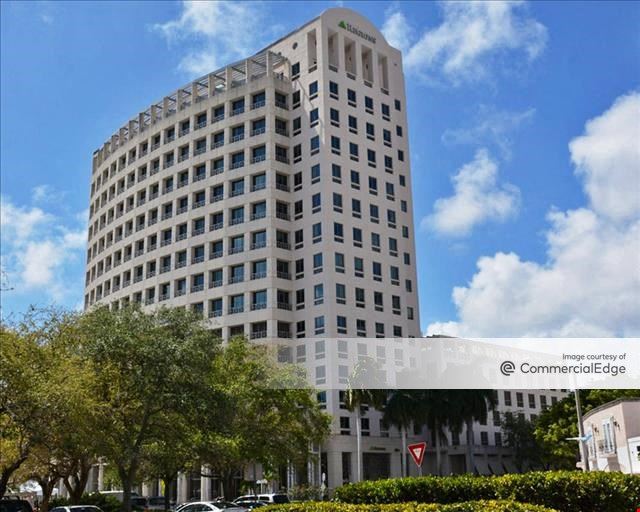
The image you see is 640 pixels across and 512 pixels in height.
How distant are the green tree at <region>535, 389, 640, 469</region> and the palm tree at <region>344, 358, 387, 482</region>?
15.8 meters

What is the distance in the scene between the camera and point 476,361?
8138cm

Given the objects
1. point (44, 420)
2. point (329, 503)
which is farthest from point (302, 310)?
point (329, 503)

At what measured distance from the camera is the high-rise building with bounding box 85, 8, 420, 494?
68.5 m

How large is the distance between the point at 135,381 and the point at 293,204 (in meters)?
42.8

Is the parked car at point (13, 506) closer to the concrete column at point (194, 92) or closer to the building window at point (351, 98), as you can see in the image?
the building window at point (351, 98)

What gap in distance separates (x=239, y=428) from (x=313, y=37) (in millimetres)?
47699

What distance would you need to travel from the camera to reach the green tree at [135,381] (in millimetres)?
31609

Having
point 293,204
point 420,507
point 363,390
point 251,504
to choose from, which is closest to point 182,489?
point 363,390

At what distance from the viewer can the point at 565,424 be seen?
65312mm

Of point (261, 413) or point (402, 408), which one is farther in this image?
point (402, 408)

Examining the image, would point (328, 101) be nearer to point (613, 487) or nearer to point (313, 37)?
point (313, 37)

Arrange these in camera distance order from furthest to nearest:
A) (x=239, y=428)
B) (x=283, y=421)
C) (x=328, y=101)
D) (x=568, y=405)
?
(x=328, y=101) < (x=568, y=405) < (x=283, y=421) < (x=239, y=428)

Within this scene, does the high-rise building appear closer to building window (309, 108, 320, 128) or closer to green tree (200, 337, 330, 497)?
building window (309, 108, 320, 128)

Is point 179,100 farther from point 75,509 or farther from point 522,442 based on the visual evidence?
point 75,509
